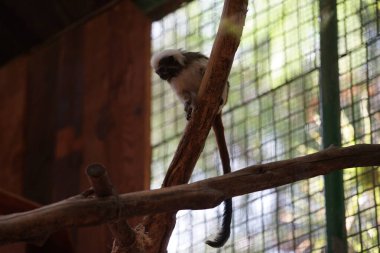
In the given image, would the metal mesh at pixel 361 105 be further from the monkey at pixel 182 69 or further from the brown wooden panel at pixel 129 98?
the brown wooden panel at pixel 129 98

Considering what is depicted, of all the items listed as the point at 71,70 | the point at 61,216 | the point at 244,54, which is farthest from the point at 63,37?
the point at 61,216

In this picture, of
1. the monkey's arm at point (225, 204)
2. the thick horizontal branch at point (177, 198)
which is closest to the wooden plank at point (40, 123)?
the monkey's arm at point (225, 204)

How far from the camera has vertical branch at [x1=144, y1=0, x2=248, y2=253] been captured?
296cm

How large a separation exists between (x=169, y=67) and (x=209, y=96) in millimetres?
1116

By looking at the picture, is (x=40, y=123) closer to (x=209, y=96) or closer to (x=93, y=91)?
(x=93, y=91)

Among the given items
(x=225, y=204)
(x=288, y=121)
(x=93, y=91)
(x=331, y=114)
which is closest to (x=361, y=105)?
(x=331, y=114)

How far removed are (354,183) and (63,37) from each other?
2.08 meters

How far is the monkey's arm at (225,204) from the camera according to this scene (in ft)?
10.9

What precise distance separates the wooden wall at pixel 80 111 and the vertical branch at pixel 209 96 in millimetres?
1187

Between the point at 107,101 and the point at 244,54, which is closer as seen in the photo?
the point at 244,54

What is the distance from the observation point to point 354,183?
11.3ft

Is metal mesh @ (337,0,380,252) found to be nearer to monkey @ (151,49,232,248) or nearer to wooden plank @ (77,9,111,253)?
monkey @ (151,49,232,248)

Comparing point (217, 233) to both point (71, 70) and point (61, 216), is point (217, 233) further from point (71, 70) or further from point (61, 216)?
point (71, 70)

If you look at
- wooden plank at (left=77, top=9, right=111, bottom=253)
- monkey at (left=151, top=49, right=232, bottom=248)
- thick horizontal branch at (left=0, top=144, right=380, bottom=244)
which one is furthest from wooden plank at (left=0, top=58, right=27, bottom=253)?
thick horizontal branch at (left=0, top=144, right=380, bottom=244)
